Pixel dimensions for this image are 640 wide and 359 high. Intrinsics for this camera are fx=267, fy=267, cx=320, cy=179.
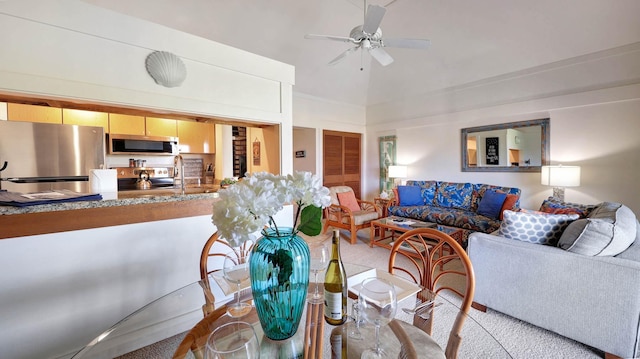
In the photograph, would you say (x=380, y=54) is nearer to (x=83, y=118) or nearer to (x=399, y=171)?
(x=399, y=171)

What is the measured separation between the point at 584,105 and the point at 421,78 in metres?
2.43

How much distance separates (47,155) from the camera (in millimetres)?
3164

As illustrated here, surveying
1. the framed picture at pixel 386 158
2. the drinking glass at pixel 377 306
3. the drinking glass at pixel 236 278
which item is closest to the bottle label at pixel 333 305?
the drinking glass at pixel 377 306

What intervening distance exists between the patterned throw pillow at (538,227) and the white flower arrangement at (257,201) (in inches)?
78.8

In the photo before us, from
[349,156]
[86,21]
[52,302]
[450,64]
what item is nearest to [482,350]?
[52,302]

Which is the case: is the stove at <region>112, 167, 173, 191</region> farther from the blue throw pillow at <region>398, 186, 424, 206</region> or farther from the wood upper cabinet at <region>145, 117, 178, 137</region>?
the blue throw pillow at <region>398, 186, 424, 206</region>

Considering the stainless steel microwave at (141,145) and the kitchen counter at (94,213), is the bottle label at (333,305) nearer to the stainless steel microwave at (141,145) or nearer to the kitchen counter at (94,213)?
the kitchen counter at (94,213)

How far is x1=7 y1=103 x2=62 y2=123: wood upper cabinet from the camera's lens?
11.0ft

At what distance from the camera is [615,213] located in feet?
6.75

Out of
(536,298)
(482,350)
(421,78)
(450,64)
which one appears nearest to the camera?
(482,350)

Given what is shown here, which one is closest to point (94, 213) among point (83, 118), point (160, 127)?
point (83, 118)

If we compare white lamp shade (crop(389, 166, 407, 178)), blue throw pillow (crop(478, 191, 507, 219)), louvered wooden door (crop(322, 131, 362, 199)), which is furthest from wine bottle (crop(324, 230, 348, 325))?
louvered wooden door (crop(322, 131, 362, 199))

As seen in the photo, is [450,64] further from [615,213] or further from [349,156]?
[615,213]

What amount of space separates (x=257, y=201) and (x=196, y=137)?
477 centimetres
